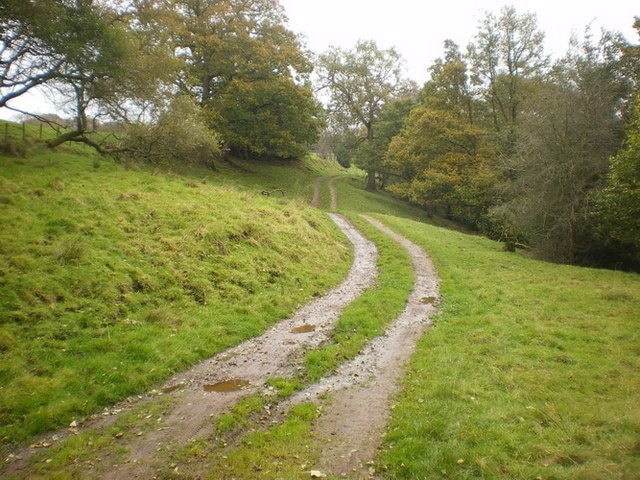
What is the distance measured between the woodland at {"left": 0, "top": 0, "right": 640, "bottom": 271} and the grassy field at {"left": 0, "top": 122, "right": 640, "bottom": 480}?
4833 mm

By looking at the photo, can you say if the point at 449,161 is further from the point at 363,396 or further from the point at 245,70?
the point at 363,396

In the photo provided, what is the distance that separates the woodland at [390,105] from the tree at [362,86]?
20cm

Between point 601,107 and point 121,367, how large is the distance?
27929mm

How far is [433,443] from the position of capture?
6.42 m

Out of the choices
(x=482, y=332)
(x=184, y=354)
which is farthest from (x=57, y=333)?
(x=482, y=332)

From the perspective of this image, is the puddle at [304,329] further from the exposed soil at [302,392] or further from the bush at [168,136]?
the bush at [168,136]

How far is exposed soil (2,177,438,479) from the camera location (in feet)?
20.1

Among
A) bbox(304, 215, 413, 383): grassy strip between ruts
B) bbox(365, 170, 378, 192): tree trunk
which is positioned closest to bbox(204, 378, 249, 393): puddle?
bbox(304, 215, 413, 383): grassy strip between ruts

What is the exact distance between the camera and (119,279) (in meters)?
11.1

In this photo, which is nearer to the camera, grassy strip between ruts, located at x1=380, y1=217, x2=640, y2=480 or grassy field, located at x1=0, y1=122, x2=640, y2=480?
grassy strip between ruts, located at x1=380, y1=217, x2=640, y2=480

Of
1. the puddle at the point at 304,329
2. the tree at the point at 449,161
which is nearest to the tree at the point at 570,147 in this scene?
the tree at the point at 449,161

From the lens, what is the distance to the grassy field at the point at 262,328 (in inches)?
245

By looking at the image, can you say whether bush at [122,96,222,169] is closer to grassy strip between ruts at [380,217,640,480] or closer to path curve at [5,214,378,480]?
path curve at [5,214,378,480]

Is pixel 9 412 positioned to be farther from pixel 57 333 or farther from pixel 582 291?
pixel 582 291
